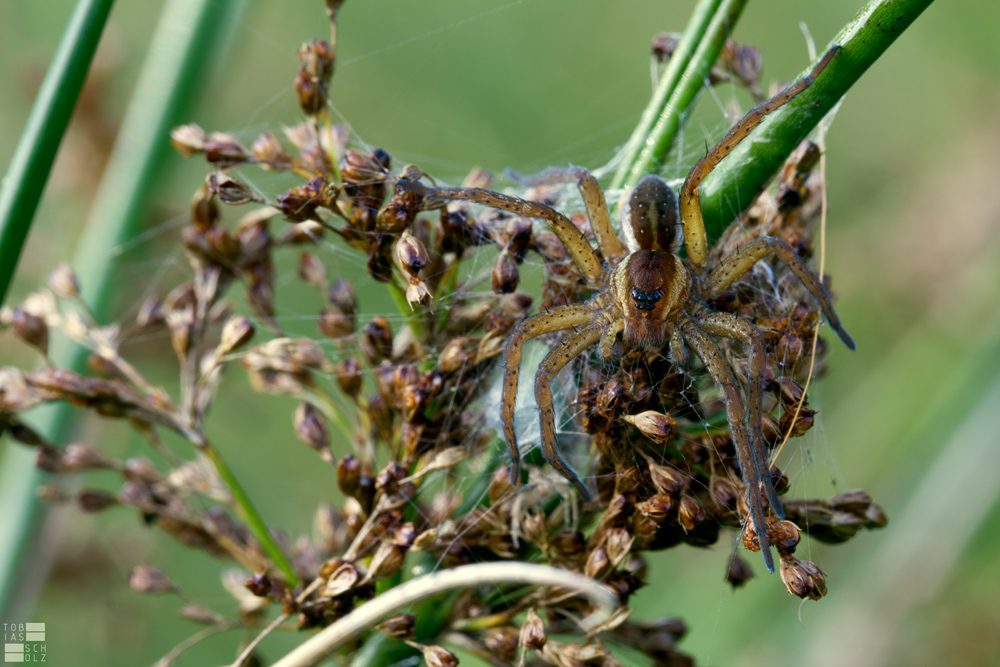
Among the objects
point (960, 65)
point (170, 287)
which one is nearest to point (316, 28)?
point (170, 287)

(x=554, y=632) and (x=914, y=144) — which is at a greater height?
(x=914, y=144)

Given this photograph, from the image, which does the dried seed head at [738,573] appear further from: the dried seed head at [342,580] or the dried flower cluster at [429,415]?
the dried seed head at [342,580]

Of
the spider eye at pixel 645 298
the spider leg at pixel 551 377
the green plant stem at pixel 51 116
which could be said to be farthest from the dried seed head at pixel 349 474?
the spider eye at pixel 645 298

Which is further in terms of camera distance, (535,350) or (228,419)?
(228,419)

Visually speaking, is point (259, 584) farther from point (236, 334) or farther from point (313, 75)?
point (313, 75)

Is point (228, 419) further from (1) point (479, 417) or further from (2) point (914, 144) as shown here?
(2) point (914, 144)

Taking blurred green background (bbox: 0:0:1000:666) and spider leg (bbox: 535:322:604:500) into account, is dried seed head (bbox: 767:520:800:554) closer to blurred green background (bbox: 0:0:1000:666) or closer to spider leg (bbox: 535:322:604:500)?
spider leg (bbox: 535:322:604:500)

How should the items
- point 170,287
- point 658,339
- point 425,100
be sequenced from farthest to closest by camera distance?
point 425,100 → point 170,287 → point 658,339
